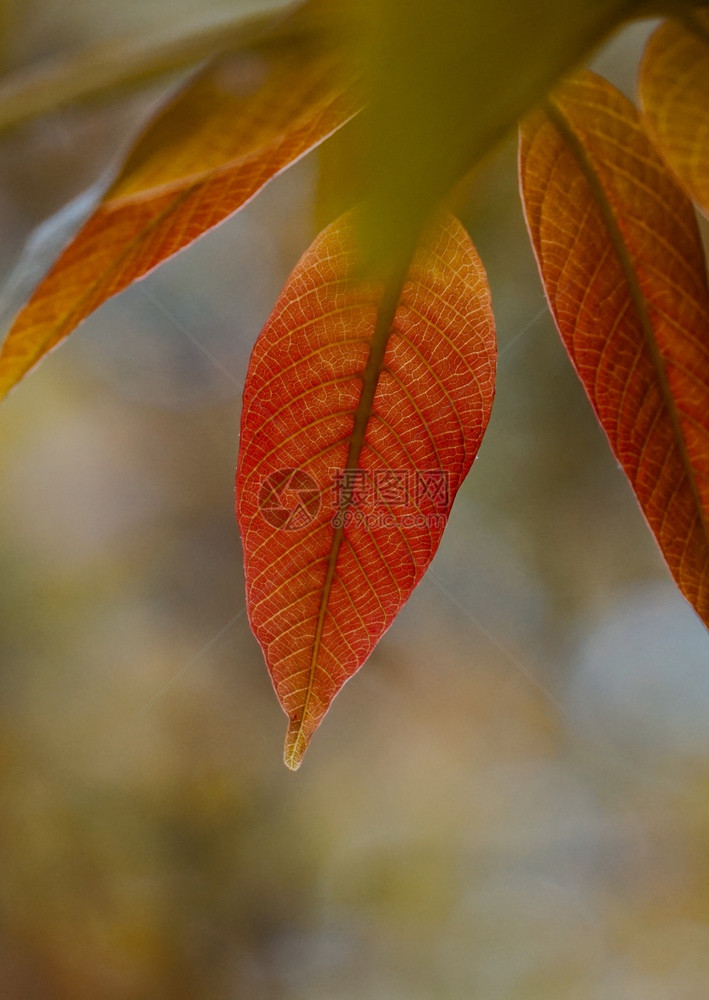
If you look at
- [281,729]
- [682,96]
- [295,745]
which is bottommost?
[281,729]

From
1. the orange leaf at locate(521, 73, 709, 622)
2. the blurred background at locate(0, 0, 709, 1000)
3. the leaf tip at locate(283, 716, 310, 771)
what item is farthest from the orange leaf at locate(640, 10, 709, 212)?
the blurred background at locate(0, 0, 709, 1000)

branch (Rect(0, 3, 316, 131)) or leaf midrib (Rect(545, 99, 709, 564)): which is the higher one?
branch (Rect(0, 3, 316, 131))

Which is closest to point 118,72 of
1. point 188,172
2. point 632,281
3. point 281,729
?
point 188,172

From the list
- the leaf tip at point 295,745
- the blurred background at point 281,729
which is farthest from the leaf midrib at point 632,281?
the blurred background at point 281,729

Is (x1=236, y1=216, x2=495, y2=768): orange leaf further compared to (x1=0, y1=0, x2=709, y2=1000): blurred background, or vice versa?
(x1=0, y1=0, x2=709, y2=1000): blurred background

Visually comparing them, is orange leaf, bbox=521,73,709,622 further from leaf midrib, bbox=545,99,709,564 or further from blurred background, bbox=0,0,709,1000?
blurred background, bbox=0,0,709,1000

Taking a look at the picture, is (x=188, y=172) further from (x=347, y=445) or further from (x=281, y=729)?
(x=281, y=729)

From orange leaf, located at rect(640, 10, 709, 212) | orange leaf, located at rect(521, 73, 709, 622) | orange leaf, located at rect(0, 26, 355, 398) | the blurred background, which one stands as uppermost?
orange leaf, located at rect(0, 26, 355, 398)
